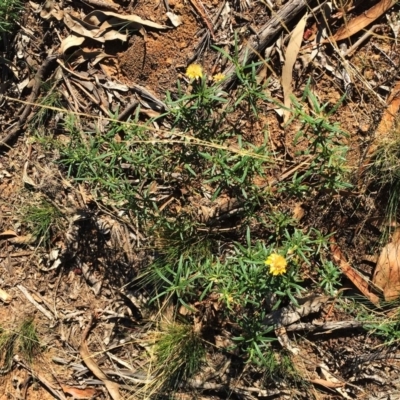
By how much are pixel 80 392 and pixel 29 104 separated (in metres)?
2.11

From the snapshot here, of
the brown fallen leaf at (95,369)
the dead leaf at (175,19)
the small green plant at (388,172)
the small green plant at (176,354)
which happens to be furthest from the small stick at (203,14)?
the brown fallen leaf at (95,369)

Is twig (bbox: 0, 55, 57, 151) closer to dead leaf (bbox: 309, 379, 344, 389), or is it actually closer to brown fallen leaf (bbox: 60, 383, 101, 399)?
brown fallen leaf (bbox: 60, 383, 101, 399)

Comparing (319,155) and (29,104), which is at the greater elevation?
(319,155)

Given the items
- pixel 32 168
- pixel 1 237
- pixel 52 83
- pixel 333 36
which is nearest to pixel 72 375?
pixel 1 237

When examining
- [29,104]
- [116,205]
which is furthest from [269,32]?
[29,104]

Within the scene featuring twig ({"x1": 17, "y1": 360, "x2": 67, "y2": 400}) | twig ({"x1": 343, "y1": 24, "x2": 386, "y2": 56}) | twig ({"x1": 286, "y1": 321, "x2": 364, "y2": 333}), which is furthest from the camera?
twig ({"x1": 17, "y1": 360, "x2": 67, "y2": 400})

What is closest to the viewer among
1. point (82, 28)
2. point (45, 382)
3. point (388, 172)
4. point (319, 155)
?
point (319, 155)

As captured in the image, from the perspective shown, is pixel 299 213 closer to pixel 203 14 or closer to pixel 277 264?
pixel 277 264

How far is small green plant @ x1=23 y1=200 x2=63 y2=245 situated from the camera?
4.00 meters

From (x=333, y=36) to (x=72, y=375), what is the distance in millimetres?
2973

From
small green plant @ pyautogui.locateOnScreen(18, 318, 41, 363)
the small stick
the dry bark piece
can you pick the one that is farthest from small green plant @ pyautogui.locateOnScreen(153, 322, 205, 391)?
the small stick

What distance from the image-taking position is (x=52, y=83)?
3984 mm

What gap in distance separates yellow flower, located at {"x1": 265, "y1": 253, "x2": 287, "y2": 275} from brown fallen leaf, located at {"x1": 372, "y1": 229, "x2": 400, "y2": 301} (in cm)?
99

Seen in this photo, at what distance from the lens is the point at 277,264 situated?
2.82 m
